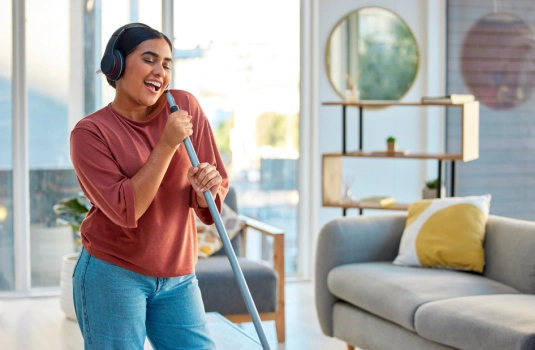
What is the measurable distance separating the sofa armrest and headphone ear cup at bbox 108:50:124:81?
2411mm

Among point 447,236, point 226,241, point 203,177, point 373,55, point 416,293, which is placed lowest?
point 416,293

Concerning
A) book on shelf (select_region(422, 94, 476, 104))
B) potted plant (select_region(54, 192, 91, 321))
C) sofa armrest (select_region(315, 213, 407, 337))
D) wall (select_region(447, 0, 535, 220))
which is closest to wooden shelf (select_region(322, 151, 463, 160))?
book on shelf (select_region(422, 94, 476, 104))

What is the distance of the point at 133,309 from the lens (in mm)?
1687

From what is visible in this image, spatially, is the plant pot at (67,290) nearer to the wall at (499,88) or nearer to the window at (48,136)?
the window at (48,136)

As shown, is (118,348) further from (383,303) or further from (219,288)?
(219,288)

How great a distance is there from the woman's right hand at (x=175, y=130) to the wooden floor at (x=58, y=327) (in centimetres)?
266

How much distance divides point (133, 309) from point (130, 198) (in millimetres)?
222

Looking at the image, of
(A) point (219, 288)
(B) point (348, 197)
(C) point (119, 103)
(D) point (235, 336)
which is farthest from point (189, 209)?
(B) point (348, 197)

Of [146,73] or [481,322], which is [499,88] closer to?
[481,322]

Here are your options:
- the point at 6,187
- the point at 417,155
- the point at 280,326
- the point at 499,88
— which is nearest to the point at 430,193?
the point at 417,155

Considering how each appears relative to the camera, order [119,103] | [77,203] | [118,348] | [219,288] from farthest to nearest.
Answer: [77,203]
[219,288]
[119,103]
[118,348]

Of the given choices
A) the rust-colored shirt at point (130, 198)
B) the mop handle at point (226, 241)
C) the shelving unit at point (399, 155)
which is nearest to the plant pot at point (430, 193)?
the shelving unit at point (399, 155)

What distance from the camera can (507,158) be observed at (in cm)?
532

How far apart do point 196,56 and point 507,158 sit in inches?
83.5
